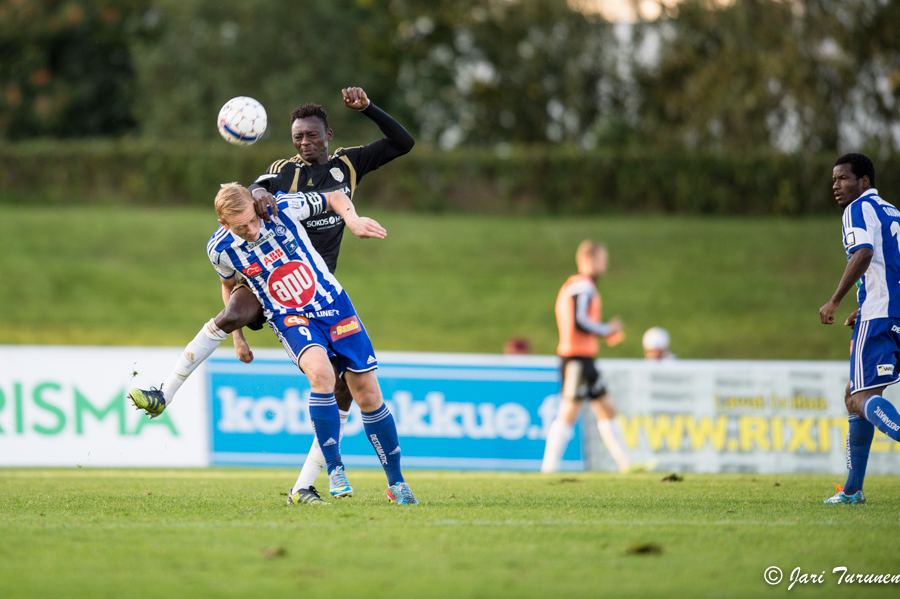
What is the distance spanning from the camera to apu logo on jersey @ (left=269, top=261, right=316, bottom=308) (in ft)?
20.8

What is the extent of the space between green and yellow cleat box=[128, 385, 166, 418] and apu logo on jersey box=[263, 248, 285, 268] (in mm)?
1256

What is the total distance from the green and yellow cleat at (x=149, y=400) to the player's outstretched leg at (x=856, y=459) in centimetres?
469

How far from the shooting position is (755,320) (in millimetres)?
25250

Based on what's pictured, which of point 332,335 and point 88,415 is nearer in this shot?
point 332,335

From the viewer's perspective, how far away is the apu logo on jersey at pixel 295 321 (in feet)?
20.7

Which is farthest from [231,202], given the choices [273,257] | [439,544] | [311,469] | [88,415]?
[88,415]

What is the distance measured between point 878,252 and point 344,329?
144 inches

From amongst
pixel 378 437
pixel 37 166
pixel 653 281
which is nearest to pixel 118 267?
pixel 37 166

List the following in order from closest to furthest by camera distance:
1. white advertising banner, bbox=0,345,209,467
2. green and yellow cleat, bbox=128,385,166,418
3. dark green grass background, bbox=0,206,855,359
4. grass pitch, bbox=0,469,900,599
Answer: grass pitch, bbox=0,469,900,599
green and yellow cleat, bbox=128,385,166,418
white advertising banner, bbox=0,345,209,467
dark green grass background, bbox=0,206,855,359

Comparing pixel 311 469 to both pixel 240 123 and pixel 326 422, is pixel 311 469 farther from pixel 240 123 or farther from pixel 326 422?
pixel 240 123

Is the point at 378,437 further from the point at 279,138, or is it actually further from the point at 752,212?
the point at 279,138

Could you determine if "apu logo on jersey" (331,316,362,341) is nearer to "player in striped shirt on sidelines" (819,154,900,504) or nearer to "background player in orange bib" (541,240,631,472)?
"player in striped shirt on sidelines" (819,154,900,504)

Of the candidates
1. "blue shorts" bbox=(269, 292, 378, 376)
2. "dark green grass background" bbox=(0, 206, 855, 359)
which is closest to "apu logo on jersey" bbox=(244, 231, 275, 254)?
"blue shorts" bbox=(269, 292, 378, 376)

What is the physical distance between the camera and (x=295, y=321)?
20.8 feet
